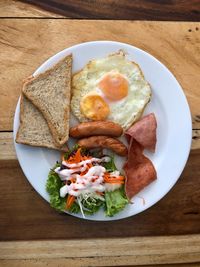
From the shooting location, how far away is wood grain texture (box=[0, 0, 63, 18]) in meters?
3.05

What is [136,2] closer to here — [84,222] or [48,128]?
[48,128]

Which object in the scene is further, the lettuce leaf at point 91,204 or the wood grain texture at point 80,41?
the wood grain texture at point 80,41

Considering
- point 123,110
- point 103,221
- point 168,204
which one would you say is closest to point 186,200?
point 168,204

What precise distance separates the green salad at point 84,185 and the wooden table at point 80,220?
0.23 meters

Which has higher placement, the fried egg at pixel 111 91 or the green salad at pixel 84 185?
the fried egg at pixel 111 91

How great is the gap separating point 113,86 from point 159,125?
435 mm

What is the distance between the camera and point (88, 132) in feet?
9.46

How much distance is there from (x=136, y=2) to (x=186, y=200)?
59.0 inches

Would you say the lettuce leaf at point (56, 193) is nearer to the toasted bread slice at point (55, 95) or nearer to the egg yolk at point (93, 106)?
the toasted bread slice at point (55, 95)

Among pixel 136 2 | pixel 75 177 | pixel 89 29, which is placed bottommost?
pixel 75 177

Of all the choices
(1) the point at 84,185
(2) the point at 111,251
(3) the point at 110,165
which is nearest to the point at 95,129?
(3) the point at 110,165

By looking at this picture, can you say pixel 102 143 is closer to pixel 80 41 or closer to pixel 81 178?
pixel 81 178

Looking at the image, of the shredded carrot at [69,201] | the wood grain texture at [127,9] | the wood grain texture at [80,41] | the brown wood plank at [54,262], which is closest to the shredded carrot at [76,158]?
the shredded carrot at [69,201]

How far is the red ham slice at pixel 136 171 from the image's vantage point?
2936 mm
